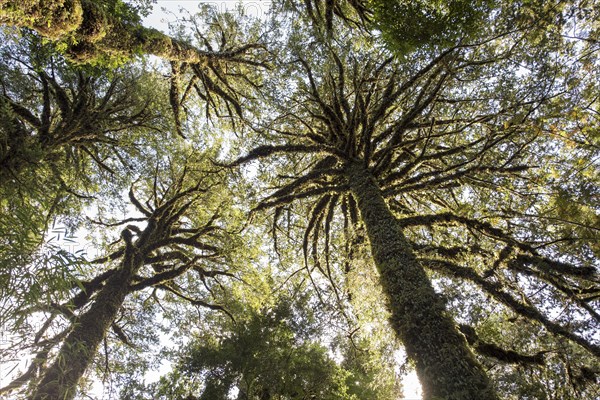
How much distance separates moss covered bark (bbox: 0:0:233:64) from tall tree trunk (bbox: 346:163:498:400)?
4602 millimetres

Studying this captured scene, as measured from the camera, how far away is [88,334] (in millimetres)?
6871

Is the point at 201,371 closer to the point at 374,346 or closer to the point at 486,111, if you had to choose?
the point at 374,346

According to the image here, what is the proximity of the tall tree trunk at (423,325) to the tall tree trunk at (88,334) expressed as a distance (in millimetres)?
5308

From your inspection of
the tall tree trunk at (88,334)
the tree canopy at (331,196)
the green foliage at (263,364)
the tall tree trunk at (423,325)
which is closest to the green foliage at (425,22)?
the tree canopy at (331,196)

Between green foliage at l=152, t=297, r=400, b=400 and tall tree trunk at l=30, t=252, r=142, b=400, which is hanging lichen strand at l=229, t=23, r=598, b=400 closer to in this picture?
green foliage at l=152, t=297, r=400, b=400

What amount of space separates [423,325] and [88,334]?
23.2 ft

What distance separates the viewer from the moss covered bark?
3.08m

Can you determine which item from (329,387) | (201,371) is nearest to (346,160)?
(329,387)

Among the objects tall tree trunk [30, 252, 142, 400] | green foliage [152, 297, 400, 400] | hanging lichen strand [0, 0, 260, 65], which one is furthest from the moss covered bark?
green foliage [152, 297, 400, 400]

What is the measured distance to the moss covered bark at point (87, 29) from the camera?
10.1 feet

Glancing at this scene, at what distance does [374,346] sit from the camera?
5.71 meters

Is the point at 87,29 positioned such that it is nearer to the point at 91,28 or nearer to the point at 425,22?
the point at 91,28

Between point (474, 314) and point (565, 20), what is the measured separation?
5920mm

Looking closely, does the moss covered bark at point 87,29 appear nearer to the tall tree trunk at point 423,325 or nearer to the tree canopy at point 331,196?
the tree canopy at point 331,196
